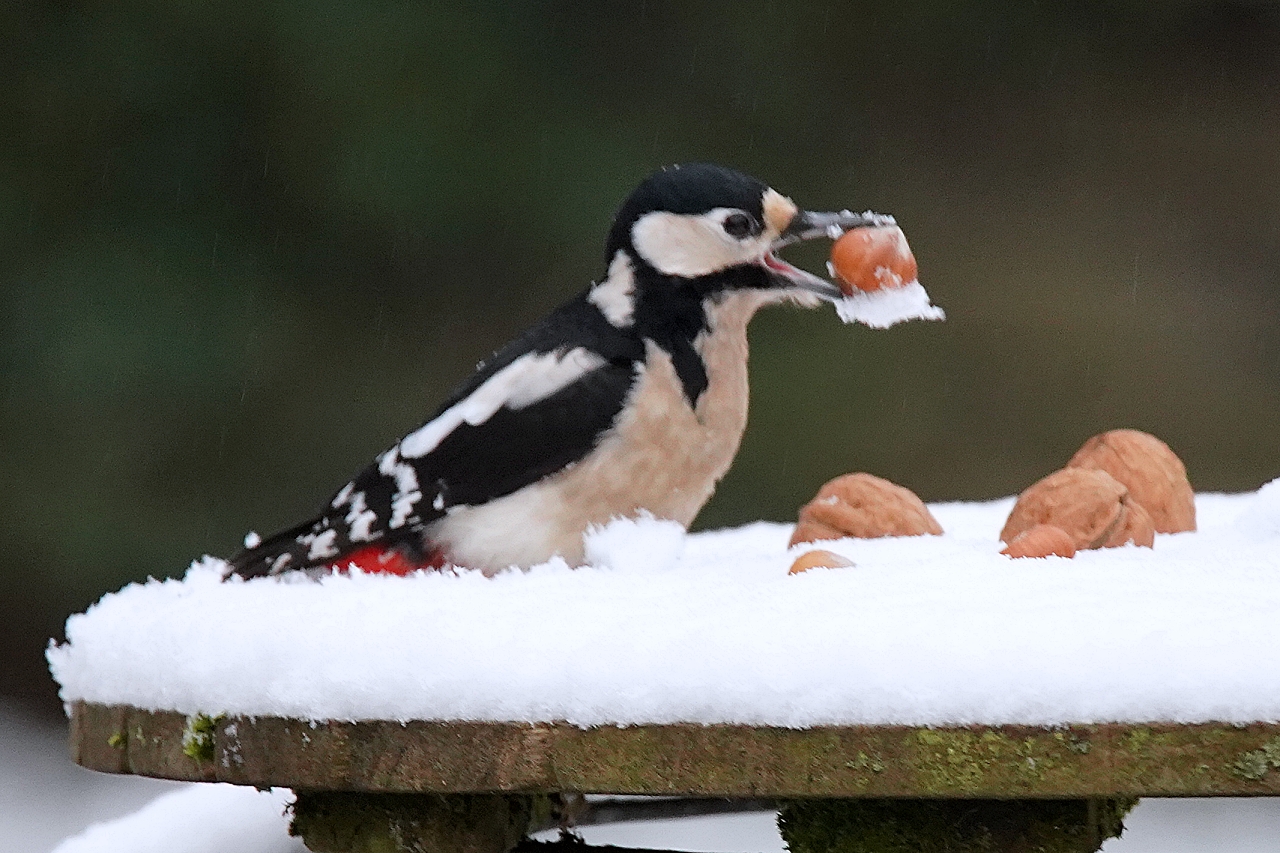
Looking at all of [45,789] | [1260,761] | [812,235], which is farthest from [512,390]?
[45,789]

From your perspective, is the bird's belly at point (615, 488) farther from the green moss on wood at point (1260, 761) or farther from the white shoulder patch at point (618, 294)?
the green moss on wood at point (1260, 761)

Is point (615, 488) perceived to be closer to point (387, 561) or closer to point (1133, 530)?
point (387, 561)

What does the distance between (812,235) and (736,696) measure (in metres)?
0.85

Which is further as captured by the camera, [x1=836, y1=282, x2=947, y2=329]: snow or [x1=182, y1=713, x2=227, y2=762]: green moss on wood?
[x1=836, y1=282, x2=947, y2=329]: snow

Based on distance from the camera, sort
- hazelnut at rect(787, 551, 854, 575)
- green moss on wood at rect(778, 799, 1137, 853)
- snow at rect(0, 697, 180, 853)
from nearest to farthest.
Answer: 1. green moss on wood at rect(778, 799, 1137, 853)
2. hazelnut at rect(787, 551, 854, 575)
3. snow at rect(0, 697, 180, 853)

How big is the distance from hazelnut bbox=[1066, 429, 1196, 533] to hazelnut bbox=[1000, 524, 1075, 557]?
292 mm

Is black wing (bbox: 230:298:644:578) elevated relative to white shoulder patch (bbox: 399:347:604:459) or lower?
lower

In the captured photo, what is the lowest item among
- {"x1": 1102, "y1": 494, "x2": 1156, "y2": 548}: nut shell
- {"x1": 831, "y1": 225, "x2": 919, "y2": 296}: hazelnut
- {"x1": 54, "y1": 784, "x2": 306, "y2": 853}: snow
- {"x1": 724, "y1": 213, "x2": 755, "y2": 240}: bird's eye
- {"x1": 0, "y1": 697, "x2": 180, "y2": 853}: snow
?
Answer: {"x1": 54, "y1": 784, "x2": 306, "y2": 853}: snow

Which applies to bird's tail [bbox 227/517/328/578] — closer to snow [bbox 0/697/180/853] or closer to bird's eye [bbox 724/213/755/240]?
bird's eye [bbox 724/213/755/240]

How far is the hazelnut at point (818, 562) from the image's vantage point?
1.37m

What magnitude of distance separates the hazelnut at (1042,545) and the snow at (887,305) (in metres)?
0.31

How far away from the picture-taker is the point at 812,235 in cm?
176

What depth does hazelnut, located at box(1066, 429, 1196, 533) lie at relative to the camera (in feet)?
5.57

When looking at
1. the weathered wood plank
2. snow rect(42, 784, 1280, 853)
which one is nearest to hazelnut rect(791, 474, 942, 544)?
snow rect(42, 784, 1280, 853)
